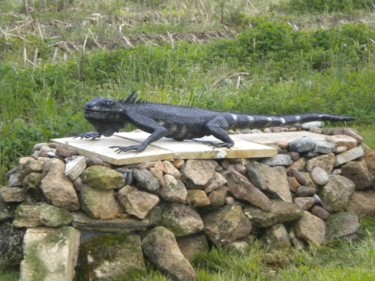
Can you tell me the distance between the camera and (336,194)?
25.2ft

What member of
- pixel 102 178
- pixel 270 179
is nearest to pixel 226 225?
pixel 270 179

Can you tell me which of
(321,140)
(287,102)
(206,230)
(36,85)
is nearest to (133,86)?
(36,85)

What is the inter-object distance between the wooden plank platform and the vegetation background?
912 mm

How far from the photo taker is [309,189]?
298 inches

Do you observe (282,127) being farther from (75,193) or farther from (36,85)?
(36,85)

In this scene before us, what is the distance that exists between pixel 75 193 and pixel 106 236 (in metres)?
0.42

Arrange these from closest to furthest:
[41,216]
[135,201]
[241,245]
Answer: [41,216] < [135,201] < [241,245]

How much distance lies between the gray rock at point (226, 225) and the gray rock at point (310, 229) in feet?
1.73

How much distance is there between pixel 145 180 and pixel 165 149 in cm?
56

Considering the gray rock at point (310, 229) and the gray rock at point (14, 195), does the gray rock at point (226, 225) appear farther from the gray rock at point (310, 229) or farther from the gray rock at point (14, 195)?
the gray rock at point (14, 195)

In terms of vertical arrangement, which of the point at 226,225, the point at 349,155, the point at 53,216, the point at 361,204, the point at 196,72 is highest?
the point at 53,216

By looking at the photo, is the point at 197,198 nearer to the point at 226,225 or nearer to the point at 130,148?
the point at 226,225

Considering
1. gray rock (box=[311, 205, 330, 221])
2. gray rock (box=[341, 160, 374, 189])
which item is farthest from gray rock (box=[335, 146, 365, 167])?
gray rock (box=[311, 205, 330, 221])

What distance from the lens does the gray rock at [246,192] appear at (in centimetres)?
705
